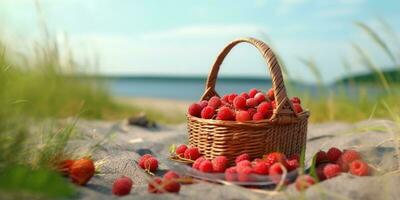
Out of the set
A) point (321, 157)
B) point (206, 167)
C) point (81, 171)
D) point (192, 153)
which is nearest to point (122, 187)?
point (81, 171)

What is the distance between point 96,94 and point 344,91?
11.0ft

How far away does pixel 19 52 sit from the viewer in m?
4.79

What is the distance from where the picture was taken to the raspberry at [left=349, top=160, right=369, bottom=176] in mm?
2453

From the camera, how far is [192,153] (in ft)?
9.37

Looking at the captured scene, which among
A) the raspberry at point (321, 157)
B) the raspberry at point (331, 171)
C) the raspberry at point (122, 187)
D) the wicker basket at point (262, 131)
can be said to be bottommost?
the raspberry at point (122, 187)


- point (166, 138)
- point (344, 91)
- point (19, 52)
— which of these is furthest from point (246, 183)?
point (344, 91)

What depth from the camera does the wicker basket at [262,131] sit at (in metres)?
2.60

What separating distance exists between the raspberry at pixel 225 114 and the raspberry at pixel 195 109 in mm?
241

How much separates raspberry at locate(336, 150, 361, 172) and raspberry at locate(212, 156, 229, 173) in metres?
0.59

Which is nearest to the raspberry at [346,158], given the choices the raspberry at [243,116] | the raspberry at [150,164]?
the raspberry at [243,116]

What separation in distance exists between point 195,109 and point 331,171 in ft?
2.87

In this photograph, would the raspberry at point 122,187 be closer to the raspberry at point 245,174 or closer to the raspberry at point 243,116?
the raspberry at point 245,174

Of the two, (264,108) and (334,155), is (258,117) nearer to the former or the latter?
(264,108)

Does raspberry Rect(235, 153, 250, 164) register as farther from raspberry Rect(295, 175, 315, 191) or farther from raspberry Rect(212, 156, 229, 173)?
raspberry Rect(295, 175, 315, 191)
